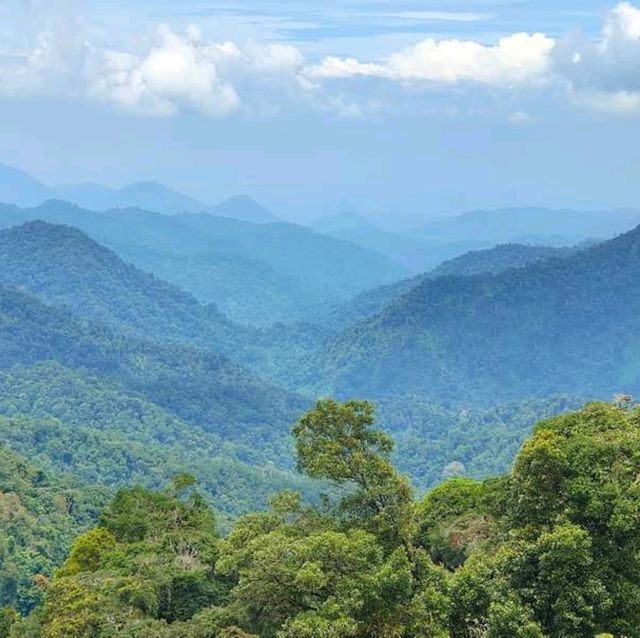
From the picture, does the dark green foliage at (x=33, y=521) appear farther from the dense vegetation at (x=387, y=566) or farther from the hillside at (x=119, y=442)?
the dense vegetation at (x=387, y=566)

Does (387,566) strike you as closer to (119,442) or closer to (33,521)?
(33,521)

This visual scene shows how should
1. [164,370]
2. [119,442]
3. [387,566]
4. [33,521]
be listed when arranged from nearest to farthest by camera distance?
[387,566] < [33,521] < [119,442] < [164,370]

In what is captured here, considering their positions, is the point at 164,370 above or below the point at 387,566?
above

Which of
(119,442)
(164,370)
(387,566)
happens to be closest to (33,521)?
(119,442)

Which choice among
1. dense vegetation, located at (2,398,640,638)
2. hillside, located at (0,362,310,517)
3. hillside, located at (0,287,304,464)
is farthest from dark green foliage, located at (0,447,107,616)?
hillside, located at (0,287,304,464)

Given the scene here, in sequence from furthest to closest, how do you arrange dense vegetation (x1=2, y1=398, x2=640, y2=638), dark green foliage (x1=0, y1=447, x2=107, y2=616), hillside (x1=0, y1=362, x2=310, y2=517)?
hillside (x1=0, y1=362, x2=310, y2=517)
dark green foliage (x1=0, y1=447, x2=107, y2=616)
dense vegetation (x1=2, y1=398, x2=640, y2=638)

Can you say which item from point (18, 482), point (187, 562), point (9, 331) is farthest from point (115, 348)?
Result: point (187, 562)

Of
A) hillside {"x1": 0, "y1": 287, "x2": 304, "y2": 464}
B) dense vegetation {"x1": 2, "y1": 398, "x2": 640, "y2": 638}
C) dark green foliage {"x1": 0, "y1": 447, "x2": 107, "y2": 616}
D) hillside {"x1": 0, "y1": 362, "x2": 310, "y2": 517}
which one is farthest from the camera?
hillside {"x1": 0, "y1": 287, "x2": 304, "y2": 464}

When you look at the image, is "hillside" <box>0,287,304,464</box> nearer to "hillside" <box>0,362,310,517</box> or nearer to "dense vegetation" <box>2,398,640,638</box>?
"hillside" <box>0,362,310,517</box>
